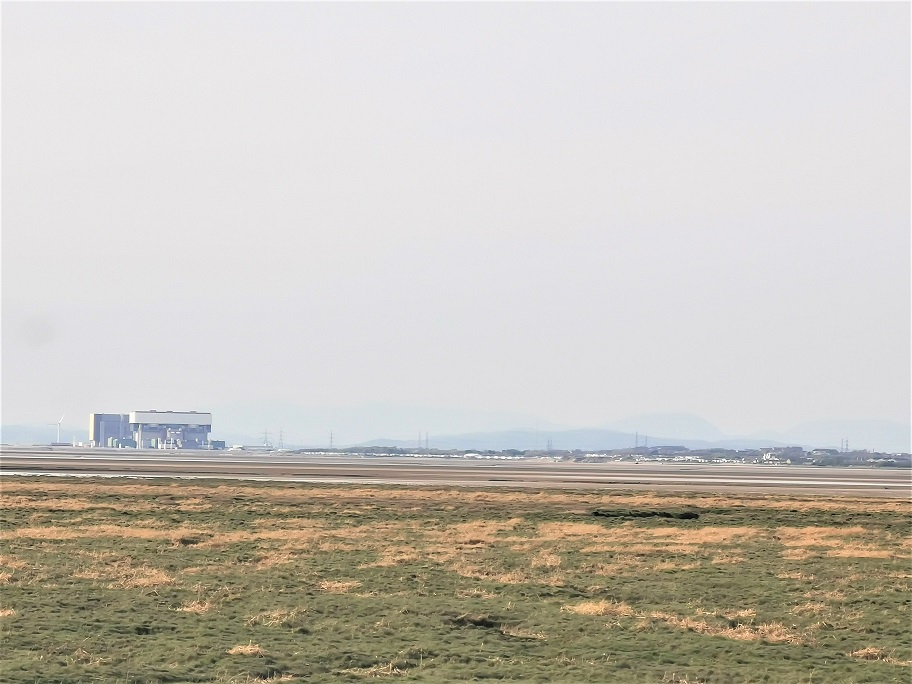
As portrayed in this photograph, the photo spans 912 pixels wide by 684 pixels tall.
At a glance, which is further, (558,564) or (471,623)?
(558,564)

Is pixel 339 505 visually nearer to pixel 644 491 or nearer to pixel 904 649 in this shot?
pixel 644 491

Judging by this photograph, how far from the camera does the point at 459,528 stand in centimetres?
5209

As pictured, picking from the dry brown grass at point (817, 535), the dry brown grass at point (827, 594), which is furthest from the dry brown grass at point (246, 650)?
the dry brown grass at point (817, 535)

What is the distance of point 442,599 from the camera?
30.2 meters

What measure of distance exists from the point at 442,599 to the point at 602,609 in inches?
178

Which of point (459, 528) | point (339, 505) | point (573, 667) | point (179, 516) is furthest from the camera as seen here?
point (339, 505)

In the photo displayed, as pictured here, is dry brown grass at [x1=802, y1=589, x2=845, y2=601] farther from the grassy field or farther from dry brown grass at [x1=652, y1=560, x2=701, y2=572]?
dry brown grass at [x1=652, y1=560, x2=701, y2=572]

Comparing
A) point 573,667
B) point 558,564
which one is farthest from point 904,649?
point 558,564

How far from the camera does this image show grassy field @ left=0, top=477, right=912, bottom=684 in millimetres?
22281

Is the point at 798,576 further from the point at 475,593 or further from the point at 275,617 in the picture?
the point at 275,617

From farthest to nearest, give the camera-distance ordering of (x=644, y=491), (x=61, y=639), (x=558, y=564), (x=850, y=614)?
(x=644, y=491) → (x=558, y=564) → (x=850, y=614) → (x=61, y=639)

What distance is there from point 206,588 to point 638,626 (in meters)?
12.6

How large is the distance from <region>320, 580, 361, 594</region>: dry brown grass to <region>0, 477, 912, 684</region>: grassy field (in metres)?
0.12

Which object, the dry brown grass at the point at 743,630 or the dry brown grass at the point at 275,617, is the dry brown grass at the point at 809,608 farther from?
the dry brown grass at the point at 275,617
